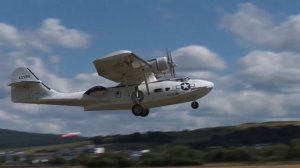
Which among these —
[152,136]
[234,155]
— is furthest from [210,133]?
[234,155]

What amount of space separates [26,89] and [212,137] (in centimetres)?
13052

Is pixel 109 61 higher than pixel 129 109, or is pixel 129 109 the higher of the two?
pixel 109 61

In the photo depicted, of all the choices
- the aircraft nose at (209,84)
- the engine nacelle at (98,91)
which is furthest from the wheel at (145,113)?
the aircraft nose at (209,84)

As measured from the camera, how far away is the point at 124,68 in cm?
3712

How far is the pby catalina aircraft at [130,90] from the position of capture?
37.5 m

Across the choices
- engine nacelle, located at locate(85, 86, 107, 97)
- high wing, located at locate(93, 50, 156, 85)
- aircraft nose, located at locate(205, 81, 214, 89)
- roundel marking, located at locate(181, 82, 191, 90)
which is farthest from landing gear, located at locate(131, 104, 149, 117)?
aircraft nose, located at locate(205, 81, 214, 89)

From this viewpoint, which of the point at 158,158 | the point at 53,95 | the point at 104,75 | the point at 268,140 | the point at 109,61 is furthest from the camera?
the point at 268,140

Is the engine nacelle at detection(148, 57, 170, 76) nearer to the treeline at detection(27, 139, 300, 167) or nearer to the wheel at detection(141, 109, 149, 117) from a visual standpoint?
the wheel at detection(141, 109, 149, 117)

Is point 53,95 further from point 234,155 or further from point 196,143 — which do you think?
point 196,143

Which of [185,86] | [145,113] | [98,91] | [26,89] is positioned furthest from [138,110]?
[26,89]

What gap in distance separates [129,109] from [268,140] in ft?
380

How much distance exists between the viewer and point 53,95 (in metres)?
40.7

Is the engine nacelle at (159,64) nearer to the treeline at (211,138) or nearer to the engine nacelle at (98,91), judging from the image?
the engine nacelle at (98,91)

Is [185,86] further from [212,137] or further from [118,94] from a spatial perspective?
[212,137]
